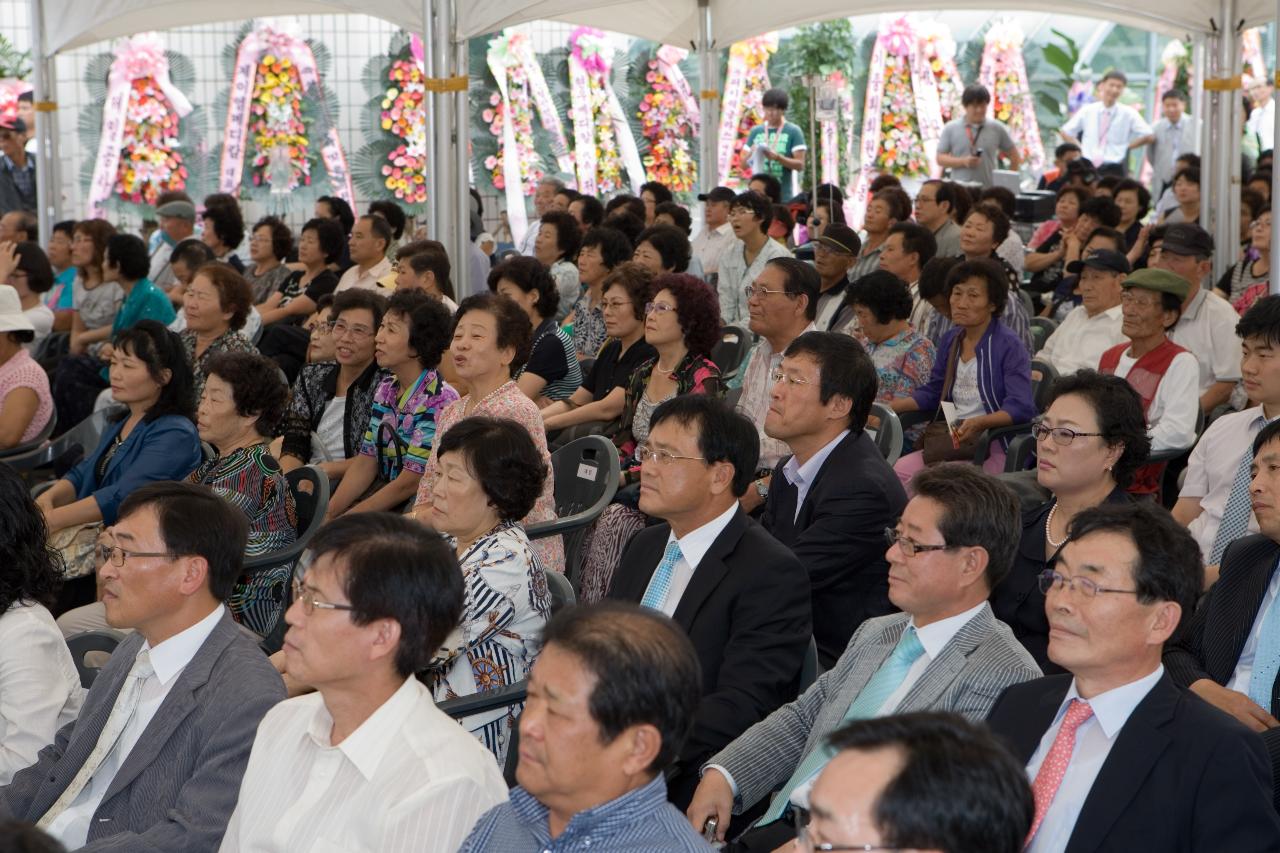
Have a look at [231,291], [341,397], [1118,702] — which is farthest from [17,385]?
[1118,702]

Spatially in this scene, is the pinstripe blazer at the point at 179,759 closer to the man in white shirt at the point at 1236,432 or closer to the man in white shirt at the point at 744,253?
the man in white shirt at the point at 1236,432

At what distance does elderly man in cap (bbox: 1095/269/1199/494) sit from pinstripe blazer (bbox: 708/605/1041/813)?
205 centimetres

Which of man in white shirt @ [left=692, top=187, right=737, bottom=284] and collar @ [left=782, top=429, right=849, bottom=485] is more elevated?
man in white shirt @ [left=692, top=187, right=737, bottom=284]

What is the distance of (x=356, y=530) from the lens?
225cm

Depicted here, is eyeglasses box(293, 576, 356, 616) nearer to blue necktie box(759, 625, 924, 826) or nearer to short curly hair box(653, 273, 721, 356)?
blue necktie box(759, 625, 924, 826)

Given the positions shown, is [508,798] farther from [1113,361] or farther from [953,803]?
[1113,361]

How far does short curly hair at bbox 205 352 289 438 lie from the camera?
4152 mm

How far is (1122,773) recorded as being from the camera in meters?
2.05

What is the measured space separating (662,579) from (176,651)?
3.22ft

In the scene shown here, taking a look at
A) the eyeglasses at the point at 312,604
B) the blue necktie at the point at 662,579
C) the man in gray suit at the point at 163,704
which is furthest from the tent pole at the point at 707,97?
the eyeglasses at the point at 312,604

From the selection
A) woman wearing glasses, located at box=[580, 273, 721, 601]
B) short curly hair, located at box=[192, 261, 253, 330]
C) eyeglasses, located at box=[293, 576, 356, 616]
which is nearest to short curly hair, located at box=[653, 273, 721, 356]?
woman wearing glasses, located at box=[580, 273, 721, 601]

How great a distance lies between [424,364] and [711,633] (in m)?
2.28

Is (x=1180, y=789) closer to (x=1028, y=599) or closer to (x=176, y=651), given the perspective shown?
(x=1028, y=599)

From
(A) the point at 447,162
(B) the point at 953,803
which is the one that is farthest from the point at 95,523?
(B) the point at 953,803
